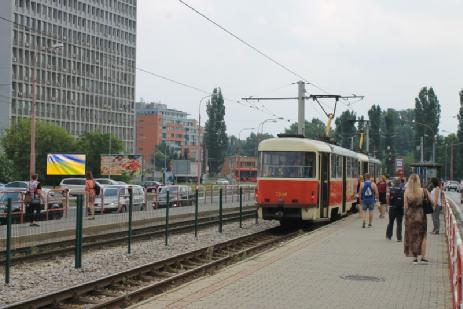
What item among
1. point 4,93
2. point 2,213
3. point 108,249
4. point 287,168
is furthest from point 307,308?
point 4,93

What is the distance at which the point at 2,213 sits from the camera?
17562mm

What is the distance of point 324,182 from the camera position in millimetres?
23516

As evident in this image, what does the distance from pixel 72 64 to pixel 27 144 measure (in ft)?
157

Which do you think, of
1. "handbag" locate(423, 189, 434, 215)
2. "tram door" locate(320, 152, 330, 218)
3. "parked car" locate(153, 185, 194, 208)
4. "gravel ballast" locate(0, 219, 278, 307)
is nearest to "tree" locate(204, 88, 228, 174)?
"parked car" locate(153, 185, 194, 208)

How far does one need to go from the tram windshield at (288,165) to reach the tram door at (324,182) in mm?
641

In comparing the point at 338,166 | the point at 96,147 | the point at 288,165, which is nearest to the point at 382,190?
the point at 338,166

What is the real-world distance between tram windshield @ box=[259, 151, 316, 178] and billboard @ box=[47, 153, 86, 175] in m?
25.5

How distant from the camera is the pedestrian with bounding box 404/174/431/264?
12.9 metres

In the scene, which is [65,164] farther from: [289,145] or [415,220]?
[415,220]

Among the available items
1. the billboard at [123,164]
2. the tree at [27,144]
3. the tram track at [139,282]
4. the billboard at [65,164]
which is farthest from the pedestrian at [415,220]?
the tree at [27,144]

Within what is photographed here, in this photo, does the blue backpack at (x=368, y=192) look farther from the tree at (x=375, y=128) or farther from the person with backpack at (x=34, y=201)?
the tree at (x=375, y=128)

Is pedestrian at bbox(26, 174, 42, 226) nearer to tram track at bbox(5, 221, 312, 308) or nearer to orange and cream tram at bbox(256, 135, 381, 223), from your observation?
tram track at bbox(5, 221, 312, 308)

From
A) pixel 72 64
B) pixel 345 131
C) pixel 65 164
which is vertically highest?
pixel 72 64

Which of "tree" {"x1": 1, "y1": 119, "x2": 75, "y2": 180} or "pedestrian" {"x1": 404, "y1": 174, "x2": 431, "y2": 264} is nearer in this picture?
"pedestrian" {"x1": 404, "y1": 174, "x2": 431, "y2": 264}
